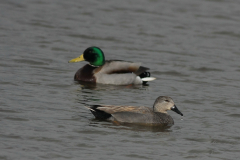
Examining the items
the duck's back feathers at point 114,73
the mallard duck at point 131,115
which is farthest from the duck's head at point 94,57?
the mallard duck at point 131,115

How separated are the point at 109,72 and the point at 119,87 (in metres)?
0.68

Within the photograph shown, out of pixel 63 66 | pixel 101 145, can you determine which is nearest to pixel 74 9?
pixel 63 66

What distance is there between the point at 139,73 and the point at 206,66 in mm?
2635

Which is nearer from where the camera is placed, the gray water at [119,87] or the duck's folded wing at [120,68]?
the gray water at [119,87]

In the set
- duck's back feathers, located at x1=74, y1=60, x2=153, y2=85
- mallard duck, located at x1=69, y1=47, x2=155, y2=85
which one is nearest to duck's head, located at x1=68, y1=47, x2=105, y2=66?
mallard duck, located at x1=69, y1=47, x2=155, y2=85

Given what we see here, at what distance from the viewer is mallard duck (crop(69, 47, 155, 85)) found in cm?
1520

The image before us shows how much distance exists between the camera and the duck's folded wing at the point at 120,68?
609 inches

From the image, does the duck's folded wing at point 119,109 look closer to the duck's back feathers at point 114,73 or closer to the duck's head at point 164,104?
the duck's head at point 164,104

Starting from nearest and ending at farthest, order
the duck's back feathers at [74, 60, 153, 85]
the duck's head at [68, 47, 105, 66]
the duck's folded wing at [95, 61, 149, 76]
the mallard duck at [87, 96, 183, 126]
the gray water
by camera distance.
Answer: the gray water → the mallard duck at [87, 96, 183, 126] → the duck's back feathers at [74, 60, 153, 85] → the duck's folded wing at [95, 61, 149, 76] → the duck's head at [68, 47, 105, 66]

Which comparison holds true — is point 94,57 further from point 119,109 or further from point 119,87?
point 119,109

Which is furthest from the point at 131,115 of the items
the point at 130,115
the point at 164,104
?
the point at 164,104

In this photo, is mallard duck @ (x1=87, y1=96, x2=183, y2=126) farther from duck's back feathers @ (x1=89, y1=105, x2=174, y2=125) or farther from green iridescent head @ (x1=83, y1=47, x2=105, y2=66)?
green iridescent head @ (x1=83, y1=47, x2=105, y2=66)

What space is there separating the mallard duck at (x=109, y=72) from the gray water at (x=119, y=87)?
0.38 m

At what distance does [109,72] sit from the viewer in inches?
607
